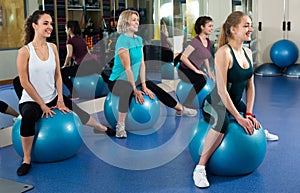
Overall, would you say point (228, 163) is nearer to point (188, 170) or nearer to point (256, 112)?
point (188, 170)

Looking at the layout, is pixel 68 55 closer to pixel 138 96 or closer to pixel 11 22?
pixel 11 22

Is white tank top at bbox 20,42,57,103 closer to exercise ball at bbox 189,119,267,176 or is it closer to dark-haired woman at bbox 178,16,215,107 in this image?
exercise ball at bbox 189,119,267,176

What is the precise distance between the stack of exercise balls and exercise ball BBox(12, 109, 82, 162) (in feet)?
17.1

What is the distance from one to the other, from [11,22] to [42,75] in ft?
2.19

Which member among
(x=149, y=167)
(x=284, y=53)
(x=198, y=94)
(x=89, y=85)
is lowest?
(x=149, y=167)

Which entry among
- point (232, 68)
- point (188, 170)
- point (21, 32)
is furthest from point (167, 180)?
point (21, 32)

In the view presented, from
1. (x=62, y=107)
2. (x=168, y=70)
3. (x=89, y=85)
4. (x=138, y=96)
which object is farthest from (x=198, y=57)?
(x=62, y=107)

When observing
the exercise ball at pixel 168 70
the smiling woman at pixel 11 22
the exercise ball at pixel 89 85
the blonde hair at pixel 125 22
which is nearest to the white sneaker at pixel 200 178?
the blonde hair at pixel 125 22

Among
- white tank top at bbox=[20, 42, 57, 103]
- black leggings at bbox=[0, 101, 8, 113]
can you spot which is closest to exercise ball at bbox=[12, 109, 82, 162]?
white tank top at bbox=[20, 42, 57, 103]

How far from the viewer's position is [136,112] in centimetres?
354

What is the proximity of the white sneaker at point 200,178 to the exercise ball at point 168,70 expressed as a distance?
3.32 m

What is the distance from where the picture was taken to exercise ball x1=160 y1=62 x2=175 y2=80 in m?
5.70

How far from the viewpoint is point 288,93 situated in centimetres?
543

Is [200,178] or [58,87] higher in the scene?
[58,87]
